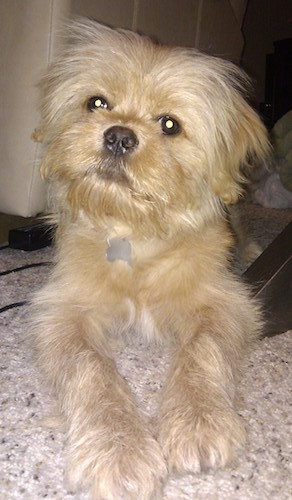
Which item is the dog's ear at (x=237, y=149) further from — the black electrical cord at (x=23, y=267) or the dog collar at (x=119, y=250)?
the black electrical cord at (x=23, y=267)

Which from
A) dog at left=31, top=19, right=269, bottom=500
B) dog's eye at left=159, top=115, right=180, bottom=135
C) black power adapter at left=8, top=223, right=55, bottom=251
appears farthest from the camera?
black power adapter at left=8, top=223, right=55, bottom=251

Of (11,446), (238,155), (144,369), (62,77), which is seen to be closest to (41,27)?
(62,77)

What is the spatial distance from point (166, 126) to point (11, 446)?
2.93 ft

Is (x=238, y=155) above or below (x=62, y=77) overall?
below

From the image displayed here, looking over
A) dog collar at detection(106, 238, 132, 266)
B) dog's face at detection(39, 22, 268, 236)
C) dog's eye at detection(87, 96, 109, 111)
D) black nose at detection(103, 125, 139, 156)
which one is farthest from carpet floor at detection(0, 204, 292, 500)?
dog's eye at detection(87, 96, 109, 111)

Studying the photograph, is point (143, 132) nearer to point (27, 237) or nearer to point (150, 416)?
point (150, 416)

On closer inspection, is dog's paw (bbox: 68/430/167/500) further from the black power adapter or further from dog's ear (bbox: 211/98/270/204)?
the black power adapter

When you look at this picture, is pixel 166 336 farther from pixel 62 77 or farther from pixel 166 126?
pixel 62 77

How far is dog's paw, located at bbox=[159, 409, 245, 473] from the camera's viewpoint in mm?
1060

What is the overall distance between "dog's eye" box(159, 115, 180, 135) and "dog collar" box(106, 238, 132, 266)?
314mm

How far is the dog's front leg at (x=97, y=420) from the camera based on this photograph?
1.00 metres

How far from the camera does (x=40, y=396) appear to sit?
4.33 ft

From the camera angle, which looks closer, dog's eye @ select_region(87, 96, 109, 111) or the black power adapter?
dog's eye @ select_region(87, 96, 109, 111)

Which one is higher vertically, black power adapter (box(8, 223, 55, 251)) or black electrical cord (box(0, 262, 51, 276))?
black power adapter (box(8, 223, 55, 251))
